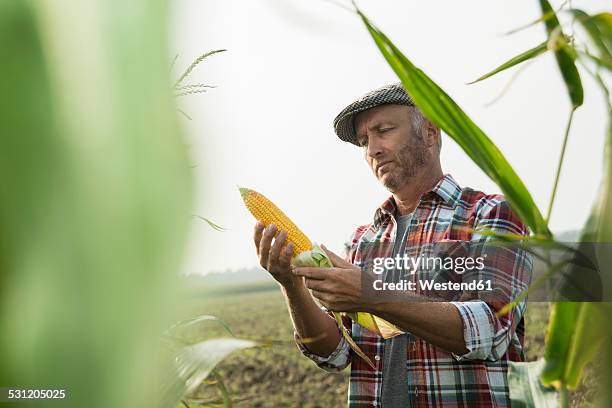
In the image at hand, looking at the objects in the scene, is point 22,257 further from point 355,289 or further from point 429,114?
point 355,289

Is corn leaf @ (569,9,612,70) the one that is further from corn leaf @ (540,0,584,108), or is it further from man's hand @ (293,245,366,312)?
man's hand @ (293,245,366,312)

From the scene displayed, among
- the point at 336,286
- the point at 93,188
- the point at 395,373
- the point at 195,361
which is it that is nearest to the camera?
the point at 93,188

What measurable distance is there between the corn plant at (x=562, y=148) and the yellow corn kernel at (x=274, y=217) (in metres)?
0.55

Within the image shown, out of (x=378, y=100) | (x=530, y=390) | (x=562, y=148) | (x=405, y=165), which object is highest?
(x=378, y=100)

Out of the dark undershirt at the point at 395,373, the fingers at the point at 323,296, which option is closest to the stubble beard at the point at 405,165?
the dark undershirt at the point at 395,373

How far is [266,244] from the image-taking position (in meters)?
0.93

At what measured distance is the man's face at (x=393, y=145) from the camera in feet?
4.11

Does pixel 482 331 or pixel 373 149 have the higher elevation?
pixel 373 149

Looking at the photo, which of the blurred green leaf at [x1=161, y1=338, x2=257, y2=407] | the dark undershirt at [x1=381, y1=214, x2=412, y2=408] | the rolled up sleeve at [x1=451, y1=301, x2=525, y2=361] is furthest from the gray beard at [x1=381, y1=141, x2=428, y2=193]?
the blurred green leaf at [x1=161, y1=338, x2=257, y2=407]

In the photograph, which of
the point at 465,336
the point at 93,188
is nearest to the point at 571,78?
the point at 93,188

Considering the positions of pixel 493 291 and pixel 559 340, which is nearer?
pixel 559 340

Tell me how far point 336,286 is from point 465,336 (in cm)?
24

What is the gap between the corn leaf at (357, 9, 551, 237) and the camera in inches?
14.9

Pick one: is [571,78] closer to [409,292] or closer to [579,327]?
[579,327]
